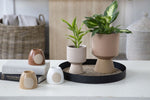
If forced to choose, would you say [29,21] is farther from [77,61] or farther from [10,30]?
[77,61]

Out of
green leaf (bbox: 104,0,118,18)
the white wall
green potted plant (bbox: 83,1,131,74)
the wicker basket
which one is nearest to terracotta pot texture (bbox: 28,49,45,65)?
green potted plant (bbox: 83,1,131,74)

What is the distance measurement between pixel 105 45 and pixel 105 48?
16 millimetres

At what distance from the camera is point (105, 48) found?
1.31 metres

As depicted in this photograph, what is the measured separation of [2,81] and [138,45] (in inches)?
72.8

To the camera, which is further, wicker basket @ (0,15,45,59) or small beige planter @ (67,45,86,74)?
wicker basket @ (0,15,45,59)

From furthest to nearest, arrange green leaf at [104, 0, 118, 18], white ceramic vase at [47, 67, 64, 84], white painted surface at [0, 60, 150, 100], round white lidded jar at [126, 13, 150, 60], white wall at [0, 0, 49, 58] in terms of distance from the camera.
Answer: white wall at [0, 0, 49, 58], round white lidded jar at [126, 13, 150, 60], green leaf at [104, 0, 118, 18], white ceramic vase at [47, 67, 64, 84], white painted surface at [0, 60, 150, 100]

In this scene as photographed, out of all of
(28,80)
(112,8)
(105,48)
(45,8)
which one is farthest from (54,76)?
(45,8)

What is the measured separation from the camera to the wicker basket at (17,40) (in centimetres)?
285

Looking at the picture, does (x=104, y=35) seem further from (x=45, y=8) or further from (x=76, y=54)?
(x=45, y=8)

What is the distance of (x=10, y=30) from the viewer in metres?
2.85

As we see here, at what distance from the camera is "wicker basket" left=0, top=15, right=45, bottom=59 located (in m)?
2.85

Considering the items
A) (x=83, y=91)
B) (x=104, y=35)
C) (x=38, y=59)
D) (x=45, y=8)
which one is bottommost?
(x=83, y=91)

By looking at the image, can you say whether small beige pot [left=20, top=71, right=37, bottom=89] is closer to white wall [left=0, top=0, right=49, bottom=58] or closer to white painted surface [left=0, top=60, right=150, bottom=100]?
white painted surface [left=0, top=60, right=150, bottom=100]

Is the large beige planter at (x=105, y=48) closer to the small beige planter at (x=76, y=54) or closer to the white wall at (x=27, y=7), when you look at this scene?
the small beige planter at (x=76, y=54)
